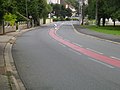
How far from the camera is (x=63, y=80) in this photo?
11273 mm

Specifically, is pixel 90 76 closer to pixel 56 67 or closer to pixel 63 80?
pixel 63 80

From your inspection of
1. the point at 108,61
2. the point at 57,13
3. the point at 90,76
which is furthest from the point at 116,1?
the point at 57,13

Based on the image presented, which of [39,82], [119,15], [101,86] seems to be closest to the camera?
[101,86]

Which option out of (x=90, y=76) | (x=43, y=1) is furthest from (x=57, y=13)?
(x=90, y=76)

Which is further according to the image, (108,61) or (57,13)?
(57,13)

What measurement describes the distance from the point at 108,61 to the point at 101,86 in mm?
6384

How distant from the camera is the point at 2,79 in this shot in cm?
1111

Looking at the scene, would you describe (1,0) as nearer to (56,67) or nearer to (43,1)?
(56,67)

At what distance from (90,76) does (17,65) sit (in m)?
4.42

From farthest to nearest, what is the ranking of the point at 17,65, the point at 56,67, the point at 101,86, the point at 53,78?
1. the point at 17,65
2. the point at 56,67
3. the point at 53,78
4. the point at 101,86

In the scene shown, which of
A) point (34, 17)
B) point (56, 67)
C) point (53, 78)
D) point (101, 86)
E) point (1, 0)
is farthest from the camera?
point (34, 17)

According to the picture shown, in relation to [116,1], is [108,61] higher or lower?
lower

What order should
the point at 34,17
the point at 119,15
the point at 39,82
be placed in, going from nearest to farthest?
the point at 39,82 < the point at 119,15 < the point at 34,17

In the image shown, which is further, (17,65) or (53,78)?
(17,65)
